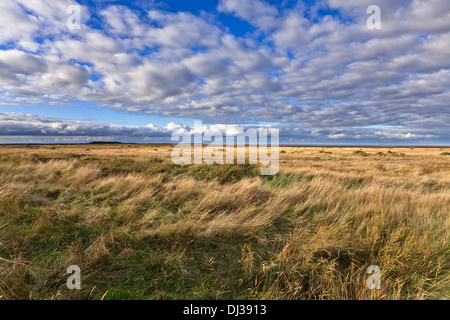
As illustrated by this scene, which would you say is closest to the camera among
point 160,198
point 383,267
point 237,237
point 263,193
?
point 383,267

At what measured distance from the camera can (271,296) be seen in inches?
105

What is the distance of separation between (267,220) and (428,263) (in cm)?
273

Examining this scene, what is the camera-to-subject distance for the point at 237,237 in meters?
4.31
